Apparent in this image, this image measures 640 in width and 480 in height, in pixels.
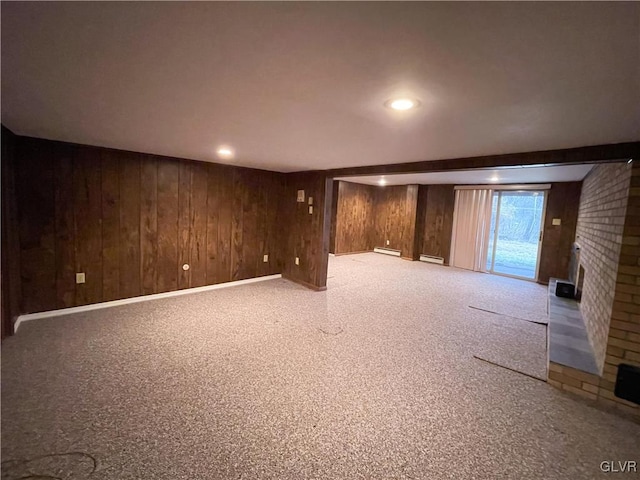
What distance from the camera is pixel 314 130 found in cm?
221

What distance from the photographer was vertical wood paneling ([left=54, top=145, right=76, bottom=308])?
123 inches

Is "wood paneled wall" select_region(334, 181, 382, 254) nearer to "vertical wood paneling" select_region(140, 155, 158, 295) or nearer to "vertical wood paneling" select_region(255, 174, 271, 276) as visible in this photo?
"vertical wood paneling" select_region(255, 174, 271, 276)

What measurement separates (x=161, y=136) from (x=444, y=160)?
2.88 m

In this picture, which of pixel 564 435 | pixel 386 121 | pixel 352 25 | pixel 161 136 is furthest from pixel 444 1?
pixel 161 136

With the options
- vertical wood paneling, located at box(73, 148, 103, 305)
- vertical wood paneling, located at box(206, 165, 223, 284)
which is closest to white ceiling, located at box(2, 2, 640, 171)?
vertical wood paneling, located at box(73, 148, 103, 305)

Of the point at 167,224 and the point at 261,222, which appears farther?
the point at 261,222

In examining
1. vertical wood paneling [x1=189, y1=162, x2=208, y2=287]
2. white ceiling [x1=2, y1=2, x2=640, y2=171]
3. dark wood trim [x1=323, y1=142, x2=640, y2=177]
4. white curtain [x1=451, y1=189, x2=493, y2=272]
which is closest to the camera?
white ceiling [x1=2, y1=2, x2=640, y2=171]

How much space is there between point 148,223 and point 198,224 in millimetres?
651

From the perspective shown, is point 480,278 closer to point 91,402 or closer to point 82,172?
point 91,402

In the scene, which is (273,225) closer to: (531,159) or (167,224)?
(167,224)

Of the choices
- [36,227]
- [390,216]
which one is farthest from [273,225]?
[390,216]

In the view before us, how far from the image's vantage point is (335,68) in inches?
47.8

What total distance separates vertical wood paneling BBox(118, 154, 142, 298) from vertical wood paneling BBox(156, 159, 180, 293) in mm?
256

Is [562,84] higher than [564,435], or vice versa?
[562,84]
